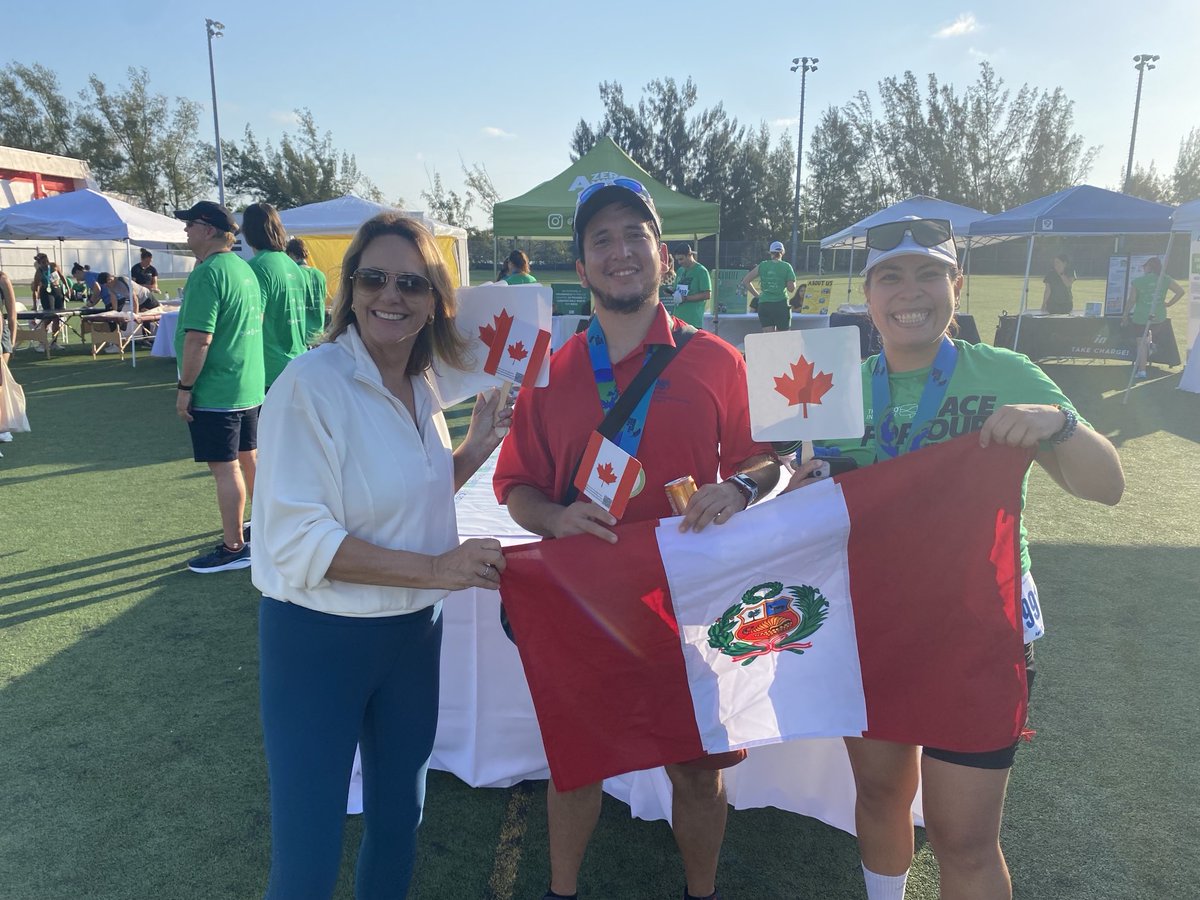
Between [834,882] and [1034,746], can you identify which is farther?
[1034,746]

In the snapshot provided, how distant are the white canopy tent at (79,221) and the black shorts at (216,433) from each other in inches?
382

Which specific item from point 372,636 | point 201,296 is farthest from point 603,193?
point 201,296

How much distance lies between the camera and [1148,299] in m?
11.7

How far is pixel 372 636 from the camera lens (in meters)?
1.75

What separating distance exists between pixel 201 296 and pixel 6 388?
5.52 m

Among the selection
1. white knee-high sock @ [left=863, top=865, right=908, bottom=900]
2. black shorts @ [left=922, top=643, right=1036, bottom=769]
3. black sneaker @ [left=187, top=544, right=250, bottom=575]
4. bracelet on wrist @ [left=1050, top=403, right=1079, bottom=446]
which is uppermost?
bracelet on wrist @ [left=1050, top=403, right=1079, bottom=446]

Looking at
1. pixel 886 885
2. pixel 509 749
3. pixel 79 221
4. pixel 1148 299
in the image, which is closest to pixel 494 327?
pixel 509 749

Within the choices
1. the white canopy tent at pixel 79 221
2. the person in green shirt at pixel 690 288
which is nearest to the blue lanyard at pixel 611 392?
the person in green shirt at pixel 690 288

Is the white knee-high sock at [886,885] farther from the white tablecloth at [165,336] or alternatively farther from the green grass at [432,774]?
the white tablecloth at [165,336]

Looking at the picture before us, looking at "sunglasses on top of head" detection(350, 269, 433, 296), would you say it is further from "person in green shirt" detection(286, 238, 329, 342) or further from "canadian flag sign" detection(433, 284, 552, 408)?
"person in green shirt" detection(286, 238, 329, 342)

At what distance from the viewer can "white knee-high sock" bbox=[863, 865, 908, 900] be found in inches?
81.6

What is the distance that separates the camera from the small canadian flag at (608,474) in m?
1.85

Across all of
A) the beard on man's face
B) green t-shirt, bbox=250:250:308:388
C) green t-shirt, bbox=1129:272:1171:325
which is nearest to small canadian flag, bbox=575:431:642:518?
the beard on man's face

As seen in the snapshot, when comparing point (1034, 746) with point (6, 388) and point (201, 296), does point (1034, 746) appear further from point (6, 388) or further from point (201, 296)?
point (6, 388)
